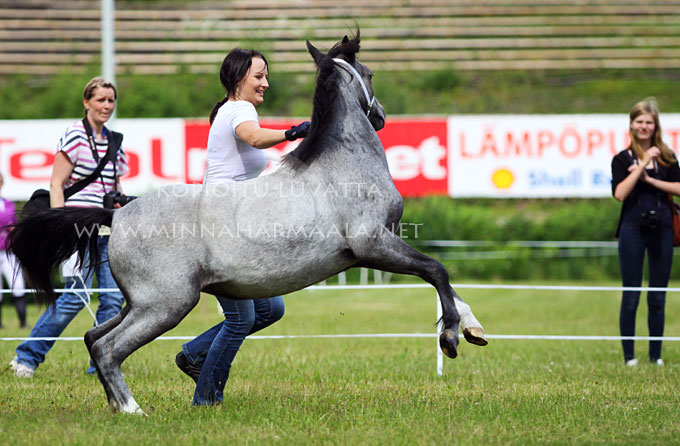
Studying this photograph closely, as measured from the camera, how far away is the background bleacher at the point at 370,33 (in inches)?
1266

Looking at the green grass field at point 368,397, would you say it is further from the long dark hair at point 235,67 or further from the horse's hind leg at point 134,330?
the long dark hair at point 235,67

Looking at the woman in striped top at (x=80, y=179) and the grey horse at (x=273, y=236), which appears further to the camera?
the woman in striped top at (x=80, y=179)

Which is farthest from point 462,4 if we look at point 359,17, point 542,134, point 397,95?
point 542,134

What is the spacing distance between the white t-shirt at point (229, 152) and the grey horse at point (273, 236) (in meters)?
0.26

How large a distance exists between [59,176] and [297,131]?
2707mm

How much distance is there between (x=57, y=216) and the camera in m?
5.01

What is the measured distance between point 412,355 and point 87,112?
424cm

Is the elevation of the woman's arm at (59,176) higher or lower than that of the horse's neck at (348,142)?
lower

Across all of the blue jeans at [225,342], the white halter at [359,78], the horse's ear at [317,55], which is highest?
the horse's ear at [317,55]

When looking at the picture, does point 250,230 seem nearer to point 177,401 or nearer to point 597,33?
point 177,401

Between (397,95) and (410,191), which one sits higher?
(397,95)

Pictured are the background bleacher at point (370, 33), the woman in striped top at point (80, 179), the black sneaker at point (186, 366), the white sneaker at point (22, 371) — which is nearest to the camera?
the black sneaker at point (186, 366)

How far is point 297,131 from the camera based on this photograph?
15.6 ft

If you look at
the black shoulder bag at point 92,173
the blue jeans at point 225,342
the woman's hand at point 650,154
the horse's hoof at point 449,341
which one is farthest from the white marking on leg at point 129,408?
the woman's hand at point 650,154
